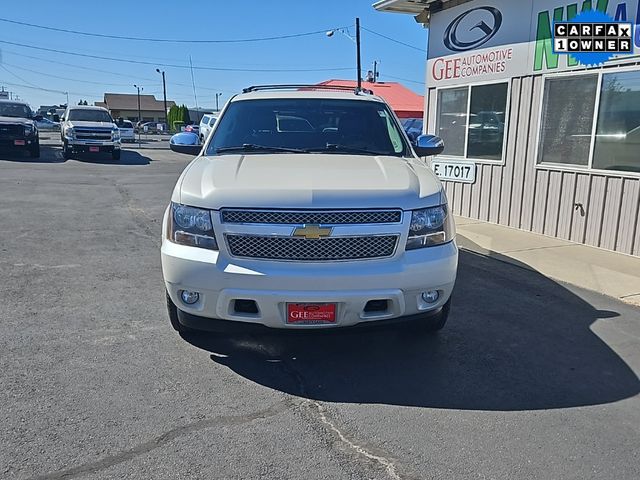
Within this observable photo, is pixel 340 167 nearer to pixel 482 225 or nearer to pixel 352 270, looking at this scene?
pixel 352 270

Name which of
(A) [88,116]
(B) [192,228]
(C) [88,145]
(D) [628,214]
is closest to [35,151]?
(C) [88,145]

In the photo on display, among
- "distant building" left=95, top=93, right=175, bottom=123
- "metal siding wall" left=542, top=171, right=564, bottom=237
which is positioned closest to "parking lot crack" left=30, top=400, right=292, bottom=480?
"metal siding wall" left=542, top=171, right=564, bottom=237

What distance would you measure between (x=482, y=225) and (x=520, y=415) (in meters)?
6.48

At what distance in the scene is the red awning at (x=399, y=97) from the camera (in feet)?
86.3

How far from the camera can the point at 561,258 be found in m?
7.13

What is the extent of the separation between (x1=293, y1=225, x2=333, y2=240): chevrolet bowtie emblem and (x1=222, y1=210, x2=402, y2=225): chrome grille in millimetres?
34

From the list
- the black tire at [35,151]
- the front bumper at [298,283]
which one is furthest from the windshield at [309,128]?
the black tire at [35,151]

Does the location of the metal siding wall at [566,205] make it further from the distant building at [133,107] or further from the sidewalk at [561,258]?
the distant building at [133,107]

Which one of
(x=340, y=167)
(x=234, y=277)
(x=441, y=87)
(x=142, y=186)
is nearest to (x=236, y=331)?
(x=234, y=277)

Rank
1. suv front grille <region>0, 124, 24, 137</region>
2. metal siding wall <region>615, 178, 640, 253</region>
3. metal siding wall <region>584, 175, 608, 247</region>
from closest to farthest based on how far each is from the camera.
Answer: metal siding wall <region>615, 178, 640, 253</region>, metal siding wall <region>584, 175, 608, 247</region>, suv front grille <region>0, 124, 24, 137</region>

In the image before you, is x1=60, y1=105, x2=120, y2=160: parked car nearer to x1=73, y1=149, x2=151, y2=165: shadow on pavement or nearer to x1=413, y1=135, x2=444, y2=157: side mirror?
x1=73, y1=149, x2=151, y2=165: shadow on pavement

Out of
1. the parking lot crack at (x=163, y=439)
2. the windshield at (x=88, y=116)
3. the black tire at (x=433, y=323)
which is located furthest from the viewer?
the windshield at (x=88, y=116)

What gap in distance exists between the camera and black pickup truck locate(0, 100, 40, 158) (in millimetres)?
19609

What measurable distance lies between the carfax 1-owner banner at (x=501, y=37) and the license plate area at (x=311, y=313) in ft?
19.8
